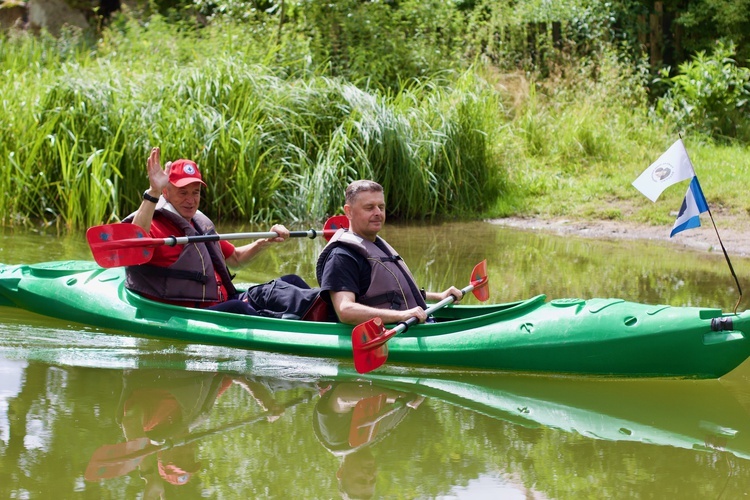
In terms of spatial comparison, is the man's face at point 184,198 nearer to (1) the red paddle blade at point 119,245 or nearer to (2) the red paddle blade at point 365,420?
(1) the red paddle blade at point 119,245

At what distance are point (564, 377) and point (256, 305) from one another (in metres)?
1.70

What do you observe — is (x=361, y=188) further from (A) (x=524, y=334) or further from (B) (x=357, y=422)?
(B) (x=357, y=422)

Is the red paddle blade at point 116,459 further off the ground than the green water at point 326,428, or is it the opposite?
the red paddle blade at point 116,459

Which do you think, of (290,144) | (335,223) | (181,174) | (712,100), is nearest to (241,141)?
(290,144)

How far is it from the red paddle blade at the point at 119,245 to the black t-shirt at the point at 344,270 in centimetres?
98

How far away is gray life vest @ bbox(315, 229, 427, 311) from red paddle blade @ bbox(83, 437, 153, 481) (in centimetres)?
136

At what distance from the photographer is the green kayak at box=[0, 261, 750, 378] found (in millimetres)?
4293

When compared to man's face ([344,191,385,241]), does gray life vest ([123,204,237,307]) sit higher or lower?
lower

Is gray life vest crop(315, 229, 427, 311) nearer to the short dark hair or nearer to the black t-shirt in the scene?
the black t-shirt

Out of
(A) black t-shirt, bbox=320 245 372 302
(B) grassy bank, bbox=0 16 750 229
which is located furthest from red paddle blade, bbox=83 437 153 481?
(B) grassy bank, bbox=0 16 750 229

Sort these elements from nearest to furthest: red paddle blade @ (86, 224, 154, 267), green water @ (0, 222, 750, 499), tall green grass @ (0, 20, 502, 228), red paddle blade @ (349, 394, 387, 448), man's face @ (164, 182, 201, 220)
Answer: green water @ (0, 222, 750, 499) < red paddle blade @ (349, 394, 387, 448) < red paddle blade @ (86, 224, 154, 267) < man's face @ (164, 182, 201, 220) < tall green grass @ (0, 20, 502, 228)

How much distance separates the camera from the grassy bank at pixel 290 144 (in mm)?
8672

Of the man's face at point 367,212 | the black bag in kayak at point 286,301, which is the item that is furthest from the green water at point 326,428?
the man's face at point 367,212

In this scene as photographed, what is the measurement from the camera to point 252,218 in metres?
9.00
